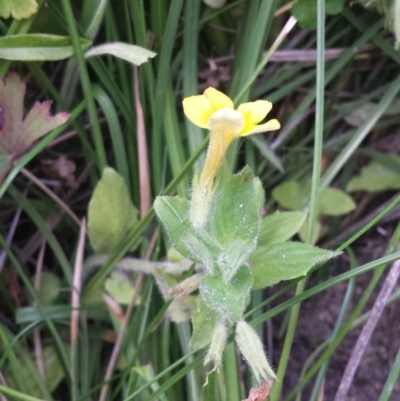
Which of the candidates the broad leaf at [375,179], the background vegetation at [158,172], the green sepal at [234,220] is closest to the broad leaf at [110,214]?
the background vegetation at [158,172]

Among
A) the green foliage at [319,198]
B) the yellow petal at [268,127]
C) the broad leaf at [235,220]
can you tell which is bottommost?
the green foliage at [319,198]

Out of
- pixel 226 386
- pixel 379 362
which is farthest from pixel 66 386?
pixel 379 362

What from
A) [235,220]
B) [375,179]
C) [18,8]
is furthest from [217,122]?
[375,179]

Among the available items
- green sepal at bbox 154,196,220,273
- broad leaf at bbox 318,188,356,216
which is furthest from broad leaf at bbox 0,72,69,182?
broad leaf at bbox 318,188,356,216

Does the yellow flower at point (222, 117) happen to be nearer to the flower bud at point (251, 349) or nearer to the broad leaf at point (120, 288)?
the flower bud at point (251, 349)

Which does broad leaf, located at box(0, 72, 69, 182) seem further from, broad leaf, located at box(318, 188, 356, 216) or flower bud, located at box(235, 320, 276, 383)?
broad leaf, located at box(318, 188, 356, 216)

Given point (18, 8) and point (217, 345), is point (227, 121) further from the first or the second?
point (18, 8)

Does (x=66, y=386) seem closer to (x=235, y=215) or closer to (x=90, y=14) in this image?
(x=235, y=215)
